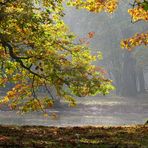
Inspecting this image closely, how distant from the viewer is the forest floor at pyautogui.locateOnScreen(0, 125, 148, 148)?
9.55 meters

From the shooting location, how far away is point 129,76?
7362cm

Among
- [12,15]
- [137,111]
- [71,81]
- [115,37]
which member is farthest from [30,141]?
[115,37]

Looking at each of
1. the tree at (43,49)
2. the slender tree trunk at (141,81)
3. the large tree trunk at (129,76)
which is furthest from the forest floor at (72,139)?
the slender tree trunk at (141,81)

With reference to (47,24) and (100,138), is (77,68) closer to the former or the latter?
(47,24)

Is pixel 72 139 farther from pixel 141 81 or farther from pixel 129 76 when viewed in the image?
pixel 141 81

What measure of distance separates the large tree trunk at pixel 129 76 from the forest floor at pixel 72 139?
60.1m

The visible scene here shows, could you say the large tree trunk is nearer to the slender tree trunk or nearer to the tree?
the slender tree trunk

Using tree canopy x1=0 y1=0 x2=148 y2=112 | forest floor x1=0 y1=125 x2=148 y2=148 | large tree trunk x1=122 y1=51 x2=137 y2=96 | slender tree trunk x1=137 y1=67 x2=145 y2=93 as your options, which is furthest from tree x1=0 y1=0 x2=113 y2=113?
slender tree trunk x1=137 y1=67 x2=145 y2=93

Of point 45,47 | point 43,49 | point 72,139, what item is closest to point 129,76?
point 45,47

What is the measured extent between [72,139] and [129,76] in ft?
209

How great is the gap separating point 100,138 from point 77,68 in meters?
5.58

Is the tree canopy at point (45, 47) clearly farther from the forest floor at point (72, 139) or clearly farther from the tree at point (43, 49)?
the forest floor at point (72, 139)

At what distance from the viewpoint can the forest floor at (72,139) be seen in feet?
31.3

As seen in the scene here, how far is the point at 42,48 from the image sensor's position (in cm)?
1529
